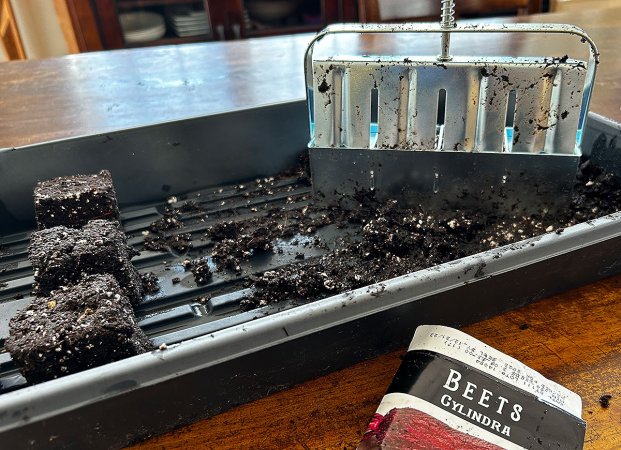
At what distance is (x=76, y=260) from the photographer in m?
0.72

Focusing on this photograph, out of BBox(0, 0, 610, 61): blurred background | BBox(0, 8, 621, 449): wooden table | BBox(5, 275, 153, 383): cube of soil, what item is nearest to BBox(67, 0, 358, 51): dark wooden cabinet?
BBox(0, 0, 610, 61): blurred background

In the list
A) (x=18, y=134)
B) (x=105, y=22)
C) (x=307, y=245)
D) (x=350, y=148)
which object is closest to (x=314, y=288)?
(x=307, y=245)

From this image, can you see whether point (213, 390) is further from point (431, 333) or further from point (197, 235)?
point (197, 235)

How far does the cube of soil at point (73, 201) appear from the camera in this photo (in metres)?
0.83

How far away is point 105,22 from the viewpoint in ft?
8.43

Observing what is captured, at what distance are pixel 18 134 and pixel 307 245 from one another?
84cm

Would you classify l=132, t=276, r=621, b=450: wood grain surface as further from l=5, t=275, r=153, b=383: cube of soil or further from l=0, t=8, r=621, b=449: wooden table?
l=5, t=275, r=153, b=383: cube of soil

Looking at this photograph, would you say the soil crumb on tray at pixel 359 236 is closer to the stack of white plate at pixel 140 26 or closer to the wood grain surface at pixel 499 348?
the wood grain surface at pixel 499 348

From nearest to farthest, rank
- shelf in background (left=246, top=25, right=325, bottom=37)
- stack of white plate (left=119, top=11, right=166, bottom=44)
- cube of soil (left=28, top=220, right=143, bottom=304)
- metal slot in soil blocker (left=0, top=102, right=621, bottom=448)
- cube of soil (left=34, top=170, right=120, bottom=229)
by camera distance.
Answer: metal slot in soil blocker (left=0, top=102, right=621, bottom=448)
cube of soil (left=28, top=220, right=143, bottom=304)
cube of soil (left=34, top=170, right=120, bottom=229)
stack of white plate (left=119, top=11, right=166, bottom=44)
shelf in background (left=246, top=25, right=325, bottom=37)

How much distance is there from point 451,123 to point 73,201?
24.6 inches

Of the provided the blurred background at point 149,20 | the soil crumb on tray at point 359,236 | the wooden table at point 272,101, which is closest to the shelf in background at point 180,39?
the blurred background at point 149,20

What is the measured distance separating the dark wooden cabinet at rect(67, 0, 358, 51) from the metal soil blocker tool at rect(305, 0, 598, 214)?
211 cm

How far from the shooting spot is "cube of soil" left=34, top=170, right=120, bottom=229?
0.83m

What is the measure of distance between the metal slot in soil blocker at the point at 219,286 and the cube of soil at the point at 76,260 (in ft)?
0.19
